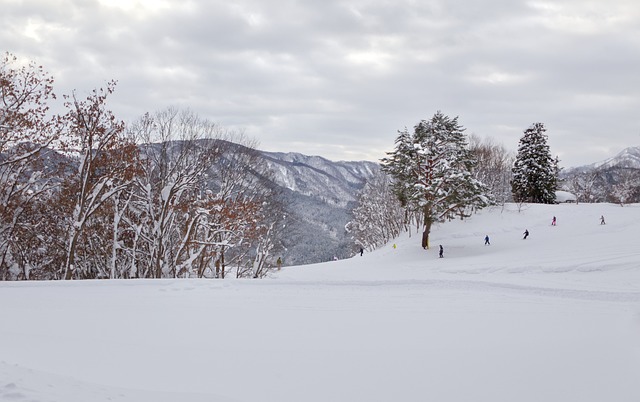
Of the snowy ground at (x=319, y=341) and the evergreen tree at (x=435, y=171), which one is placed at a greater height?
the evergreen tree at (x=435, y=171)

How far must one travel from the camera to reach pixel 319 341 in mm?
8727

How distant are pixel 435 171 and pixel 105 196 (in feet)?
82.7

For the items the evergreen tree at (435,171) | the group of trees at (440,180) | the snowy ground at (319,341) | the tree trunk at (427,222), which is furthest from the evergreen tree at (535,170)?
the snowy ground at (319,341)

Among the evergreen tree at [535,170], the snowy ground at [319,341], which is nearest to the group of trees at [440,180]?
the evergreen tree at [535,170]

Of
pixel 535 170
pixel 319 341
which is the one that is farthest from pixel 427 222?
pixel 319 341

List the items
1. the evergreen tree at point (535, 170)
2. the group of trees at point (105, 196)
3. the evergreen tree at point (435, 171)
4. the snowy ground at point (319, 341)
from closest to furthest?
the snowy ground at point (319, 341) → the group of trees at point (105, 196) → the evergreen tree at point (435, 171) → the evergreen tree at point (535, 170)

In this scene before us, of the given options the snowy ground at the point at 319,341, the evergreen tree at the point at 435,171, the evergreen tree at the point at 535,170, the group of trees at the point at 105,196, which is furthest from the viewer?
the evergreen tree at the point at 535,170

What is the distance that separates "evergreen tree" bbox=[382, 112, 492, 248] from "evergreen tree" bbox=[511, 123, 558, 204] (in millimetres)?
13745

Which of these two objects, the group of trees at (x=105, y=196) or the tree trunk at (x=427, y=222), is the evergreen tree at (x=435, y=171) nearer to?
the tree trunk at (x=427, y=222)

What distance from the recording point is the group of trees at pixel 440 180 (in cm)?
3206

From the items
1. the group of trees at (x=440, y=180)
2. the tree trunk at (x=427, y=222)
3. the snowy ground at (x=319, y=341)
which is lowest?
the snowy ground at (x=319, y=341)

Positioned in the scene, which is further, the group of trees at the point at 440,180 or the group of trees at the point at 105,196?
the group of trees at the point at 440,180

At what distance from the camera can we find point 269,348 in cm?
820

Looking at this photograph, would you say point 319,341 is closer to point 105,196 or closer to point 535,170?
point 105,196
